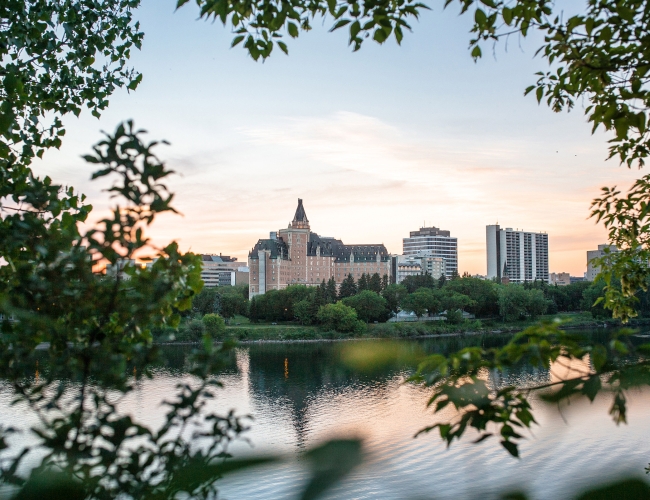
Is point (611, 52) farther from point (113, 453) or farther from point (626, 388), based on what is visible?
point (113, 453)

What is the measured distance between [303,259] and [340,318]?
36.2 meters

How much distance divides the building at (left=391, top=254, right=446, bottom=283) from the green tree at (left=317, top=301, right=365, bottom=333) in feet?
122

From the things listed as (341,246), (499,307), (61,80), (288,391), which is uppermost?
(341,246)

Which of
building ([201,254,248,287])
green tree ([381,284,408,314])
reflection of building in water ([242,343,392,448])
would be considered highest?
building ([201,254,248,287])

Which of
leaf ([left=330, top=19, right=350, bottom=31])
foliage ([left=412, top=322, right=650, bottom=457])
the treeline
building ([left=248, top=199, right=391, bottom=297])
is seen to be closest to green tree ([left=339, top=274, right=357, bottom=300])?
the treeline

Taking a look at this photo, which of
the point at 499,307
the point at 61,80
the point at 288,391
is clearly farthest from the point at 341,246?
the point at 61,80

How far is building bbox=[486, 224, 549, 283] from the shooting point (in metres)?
90.0

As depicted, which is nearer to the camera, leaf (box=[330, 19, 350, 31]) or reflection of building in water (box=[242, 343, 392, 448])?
leaf (box=[330, 19, 350, 31])

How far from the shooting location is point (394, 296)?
47656 mm

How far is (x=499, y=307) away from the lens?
36.4 meters

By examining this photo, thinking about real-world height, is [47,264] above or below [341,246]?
below

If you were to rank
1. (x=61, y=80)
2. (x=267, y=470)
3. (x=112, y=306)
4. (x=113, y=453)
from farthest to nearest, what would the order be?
(x=61, y=80), (x=112, y=306), (x=113, y=453), (x=267, y=470)

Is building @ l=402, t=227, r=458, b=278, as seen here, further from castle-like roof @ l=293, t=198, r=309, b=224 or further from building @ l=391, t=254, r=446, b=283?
castle-like roof @ l=293, t=198, r=309, b=224

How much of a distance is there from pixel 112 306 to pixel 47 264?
19 centimetres
